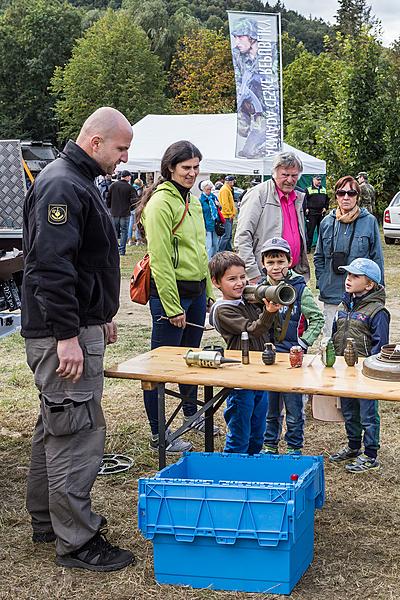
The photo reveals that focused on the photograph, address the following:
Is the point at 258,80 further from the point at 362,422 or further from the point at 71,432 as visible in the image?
the point at 71,432

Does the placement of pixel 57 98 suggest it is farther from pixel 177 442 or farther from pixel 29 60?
pixel 177 442

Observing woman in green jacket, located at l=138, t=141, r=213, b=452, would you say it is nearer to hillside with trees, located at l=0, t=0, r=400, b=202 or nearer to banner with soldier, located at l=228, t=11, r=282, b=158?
banner with soldier, located at l=228, t=11, r=282, b=158

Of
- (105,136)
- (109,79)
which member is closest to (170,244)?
(105,136)

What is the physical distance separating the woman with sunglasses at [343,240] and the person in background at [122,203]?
11565mm

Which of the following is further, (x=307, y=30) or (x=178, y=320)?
(x=307, y=30)

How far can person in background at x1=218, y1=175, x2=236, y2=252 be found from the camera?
15970 millimetres

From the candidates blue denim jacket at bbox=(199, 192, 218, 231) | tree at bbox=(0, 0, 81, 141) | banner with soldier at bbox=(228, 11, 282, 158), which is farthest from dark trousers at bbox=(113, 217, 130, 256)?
tree at bbox=(0, 0, 81, 141)

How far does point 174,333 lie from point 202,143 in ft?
57.6

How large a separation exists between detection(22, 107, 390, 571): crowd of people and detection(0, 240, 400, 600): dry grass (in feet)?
0.41

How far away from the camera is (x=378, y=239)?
6094 millimetres

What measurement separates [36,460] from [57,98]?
197 feet

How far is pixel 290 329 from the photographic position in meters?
5.17

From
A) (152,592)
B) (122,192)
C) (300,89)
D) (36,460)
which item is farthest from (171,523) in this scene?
(300,89)

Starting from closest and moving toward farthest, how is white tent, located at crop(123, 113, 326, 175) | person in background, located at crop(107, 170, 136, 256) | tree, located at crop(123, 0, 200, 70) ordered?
person in background, located at crop(107, 170, 136, 256), white tent, located at crop(123, 113, 326, 175), tree, located at crop(123, 0, 200, 70)
